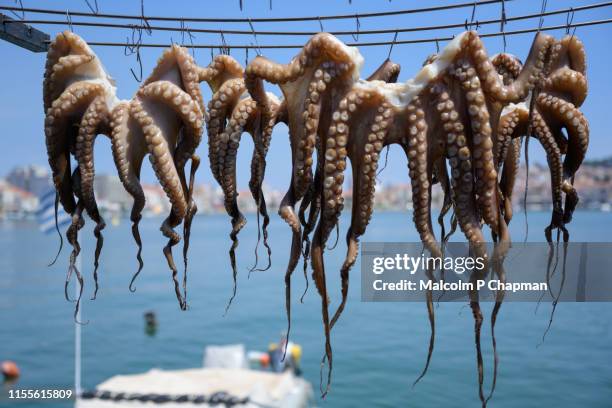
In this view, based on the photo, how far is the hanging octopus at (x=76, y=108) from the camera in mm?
3148

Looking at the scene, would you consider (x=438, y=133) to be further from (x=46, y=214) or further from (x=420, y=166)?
(x=46, y=214)

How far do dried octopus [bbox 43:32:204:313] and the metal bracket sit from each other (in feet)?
1.37

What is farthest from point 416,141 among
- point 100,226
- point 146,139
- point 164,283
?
point 164,283

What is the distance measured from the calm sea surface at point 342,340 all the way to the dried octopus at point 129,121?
17.1 meters

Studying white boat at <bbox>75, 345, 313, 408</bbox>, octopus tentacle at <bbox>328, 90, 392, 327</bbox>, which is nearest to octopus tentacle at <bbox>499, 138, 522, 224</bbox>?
octopus tentacle at <bbox>328, 90, 392, 327</bbox>

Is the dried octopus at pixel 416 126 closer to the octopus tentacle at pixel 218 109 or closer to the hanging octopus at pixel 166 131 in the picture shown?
the octopus tentacle at pixel 218 109

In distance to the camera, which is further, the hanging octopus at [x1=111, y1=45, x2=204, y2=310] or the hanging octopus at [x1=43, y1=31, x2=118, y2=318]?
the hanging octopus at [x1=43, y1=31, x2=118, y2=318]

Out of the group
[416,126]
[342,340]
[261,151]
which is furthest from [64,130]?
[342,340]

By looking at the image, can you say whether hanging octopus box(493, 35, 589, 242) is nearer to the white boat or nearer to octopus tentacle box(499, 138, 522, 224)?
octopus tentacle box(499, 138, 522, 224)

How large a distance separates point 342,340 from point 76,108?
88.4 ft

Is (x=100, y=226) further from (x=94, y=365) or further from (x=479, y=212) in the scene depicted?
(x=94, y=365)

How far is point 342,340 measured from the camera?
28.8 metres

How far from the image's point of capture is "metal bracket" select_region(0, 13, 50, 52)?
336cm


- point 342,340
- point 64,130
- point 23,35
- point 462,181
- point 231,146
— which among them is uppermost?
point 23,35
